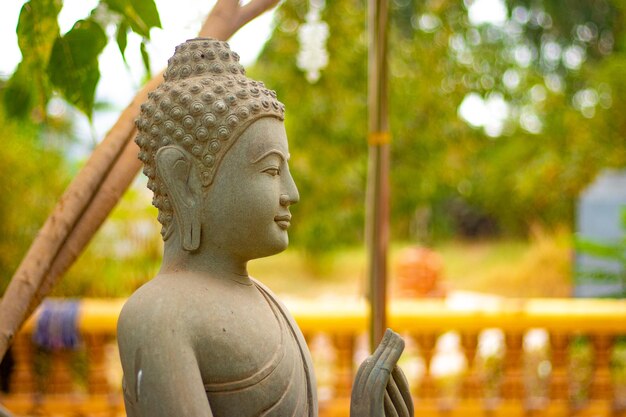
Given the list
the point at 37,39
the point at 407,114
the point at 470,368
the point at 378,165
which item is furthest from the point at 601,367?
the point at 407,114

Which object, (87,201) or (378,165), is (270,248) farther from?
(378,165)

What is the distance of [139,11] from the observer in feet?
5.74

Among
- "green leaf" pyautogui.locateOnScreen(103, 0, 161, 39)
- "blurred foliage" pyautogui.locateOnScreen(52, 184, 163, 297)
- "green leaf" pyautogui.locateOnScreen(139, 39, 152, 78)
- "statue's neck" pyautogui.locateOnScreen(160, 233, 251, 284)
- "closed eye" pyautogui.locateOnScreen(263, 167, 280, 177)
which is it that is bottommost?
"blurred foliage" pyautogui.locateOnScreen(52, 184, 163, 297)

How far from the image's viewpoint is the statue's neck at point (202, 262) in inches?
55.2

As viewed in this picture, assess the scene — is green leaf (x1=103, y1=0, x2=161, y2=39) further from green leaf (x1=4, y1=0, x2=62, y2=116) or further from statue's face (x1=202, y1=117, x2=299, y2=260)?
statue's face (x1=202, y1=117, x2=299, y2=260)

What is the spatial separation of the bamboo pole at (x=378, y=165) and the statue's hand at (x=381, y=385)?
0.87m

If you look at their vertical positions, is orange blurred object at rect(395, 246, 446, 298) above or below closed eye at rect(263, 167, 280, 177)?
below

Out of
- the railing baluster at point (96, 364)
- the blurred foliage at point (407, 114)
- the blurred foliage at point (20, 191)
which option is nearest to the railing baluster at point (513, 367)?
the railing baluster at point (96, 364)

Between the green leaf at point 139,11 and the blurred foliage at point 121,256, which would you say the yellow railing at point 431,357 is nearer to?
the blurred foliage at point 121,256

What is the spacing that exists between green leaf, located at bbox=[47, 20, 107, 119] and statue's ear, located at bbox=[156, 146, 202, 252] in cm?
59

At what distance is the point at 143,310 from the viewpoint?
1288 millimetres

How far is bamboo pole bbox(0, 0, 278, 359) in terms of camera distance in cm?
176

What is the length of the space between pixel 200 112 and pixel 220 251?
0.81ft

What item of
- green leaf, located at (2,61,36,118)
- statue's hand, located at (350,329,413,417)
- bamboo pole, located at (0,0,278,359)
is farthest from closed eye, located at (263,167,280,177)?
green leaf, located at (2,61,36,118)
